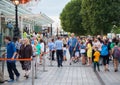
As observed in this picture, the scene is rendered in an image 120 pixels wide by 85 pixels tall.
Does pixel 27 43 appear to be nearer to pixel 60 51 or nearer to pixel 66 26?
pixel 60 51

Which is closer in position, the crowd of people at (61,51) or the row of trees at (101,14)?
the crowd of people at (61,51)

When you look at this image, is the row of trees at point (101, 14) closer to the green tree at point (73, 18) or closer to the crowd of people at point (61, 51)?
the crowd of people at point (61, 51)

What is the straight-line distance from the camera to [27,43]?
61.8ft

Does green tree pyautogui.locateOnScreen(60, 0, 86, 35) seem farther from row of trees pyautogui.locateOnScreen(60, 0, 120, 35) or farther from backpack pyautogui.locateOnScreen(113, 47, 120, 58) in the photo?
backpack pyautogui.locateOnScreen(113, 47, 120, 58)

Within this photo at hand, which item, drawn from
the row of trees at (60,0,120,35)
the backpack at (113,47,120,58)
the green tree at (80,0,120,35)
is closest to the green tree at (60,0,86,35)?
the row of trees at (60,0,120,35)

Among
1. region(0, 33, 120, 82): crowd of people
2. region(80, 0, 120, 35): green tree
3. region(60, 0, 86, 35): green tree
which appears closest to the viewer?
region(0, 33, 120, 82): crowd of people

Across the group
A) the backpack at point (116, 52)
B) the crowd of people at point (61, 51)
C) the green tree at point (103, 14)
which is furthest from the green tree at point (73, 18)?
the backpack at point (116, 52)

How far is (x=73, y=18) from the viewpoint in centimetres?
9169

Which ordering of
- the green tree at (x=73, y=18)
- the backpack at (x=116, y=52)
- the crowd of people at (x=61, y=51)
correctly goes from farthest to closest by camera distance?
the green tree at (x=73, y=18)
the backpack at (x=116, y=52)
the crowd of people at (x=61, y=51)

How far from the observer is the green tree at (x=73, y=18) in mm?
89375

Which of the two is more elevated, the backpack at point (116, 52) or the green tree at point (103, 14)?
the green tree at point (103, 14)

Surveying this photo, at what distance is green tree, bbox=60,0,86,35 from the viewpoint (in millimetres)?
89375

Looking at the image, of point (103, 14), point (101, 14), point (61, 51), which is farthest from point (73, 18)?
point (61, 51)

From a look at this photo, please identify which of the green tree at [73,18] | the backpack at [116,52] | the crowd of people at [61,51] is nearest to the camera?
the crowd of people at [61,51]
